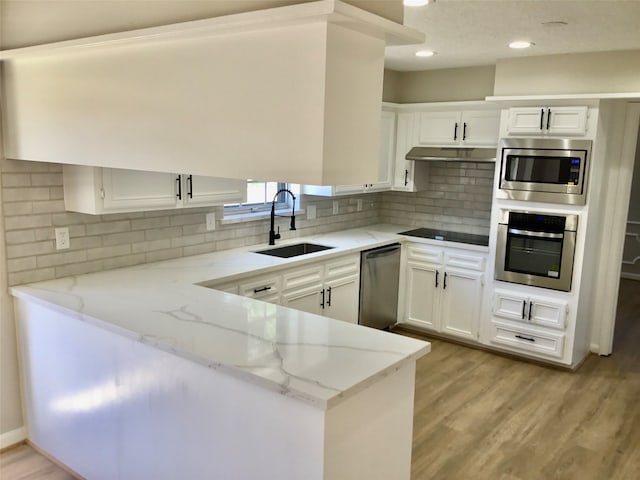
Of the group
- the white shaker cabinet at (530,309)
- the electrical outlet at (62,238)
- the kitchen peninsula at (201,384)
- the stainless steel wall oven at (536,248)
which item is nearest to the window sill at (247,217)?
the kitchen peninsula at (201,384)

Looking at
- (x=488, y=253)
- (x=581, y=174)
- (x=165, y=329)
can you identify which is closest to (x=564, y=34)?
(x=581, y=174)

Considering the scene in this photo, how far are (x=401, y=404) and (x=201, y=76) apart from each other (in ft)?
4.65

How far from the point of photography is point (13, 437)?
3035 mm

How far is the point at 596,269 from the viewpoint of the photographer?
446 centimetres

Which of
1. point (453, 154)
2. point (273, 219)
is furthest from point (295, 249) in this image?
point (453, 154)

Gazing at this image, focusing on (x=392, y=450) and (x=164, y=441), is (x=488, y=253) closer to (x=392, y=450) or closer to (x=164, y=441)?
(x=392, y=450)

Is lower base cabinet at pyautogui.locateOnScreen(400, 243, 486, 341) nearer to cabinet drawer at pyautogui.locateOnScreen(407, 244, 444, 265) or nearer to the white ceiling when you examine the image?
cabinet drawer at pyautogui.locateOnScreen(407, 244, 444, 265)

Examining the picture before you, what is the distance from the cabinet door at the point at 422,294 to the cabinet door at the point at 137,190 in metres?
2.46

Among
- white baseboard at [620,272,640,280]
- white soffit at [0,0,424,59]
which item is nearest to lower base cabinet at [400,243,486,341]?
white soffit at [0,0,424,59]

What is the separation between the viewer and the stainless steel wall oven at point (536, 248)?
4.04 metres

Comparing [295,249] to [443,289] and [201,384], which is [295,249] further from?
[201,384]

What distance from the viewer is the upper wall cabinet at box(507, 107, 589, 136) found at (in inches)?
153

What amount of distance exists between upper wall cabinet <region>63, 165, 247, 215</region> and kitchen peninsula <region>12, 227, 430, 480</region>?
417 mm

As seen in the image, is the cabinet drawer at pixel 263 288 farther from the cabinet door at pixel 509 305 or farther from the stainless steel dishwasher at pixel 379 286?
the cabinet door at pixel 509 305
